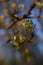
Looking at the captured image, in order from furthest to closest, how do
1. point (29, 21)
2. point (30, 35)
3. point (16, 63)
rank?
point (16, 63)
point (30, 35)
point (29, 21)

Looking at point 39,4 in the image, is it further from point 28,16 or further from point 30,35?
point 30,35

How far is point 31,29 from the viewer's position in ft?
4.32

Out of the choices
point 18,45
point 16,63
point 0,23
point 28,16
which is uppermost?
point 28,16

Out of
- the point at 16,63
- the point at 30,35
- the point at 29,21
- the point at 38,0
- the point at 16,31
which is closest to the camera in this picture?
the point at 38,0

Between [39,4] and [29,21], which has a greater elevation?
[39,4]

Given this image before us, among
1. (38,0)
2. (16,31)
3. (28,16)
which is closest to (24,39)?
(16,31)

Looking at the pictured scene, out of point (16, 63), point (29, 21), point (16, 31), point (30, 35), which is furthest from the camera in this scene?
point (16, 63)

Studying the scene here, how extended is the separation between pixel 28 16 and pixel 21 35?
0.30m

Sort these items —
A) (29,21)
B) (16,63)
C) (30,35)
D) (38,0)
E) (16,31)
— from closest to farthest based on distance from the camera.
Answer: (38,0), (29,21), (30,35), (16,31), (16,63)

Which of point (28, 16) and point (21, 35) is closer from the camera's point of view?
point (28, 16)

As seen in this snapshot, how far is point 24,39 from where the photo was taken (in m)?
1.41

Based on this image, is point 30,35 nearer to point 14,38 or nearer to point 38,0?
point 14,38

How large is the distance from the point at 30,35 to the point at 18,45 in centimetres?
9

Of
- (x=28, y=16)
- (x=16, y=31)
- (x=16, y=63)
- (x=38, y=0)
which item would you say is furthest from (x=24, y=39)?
(x=16, y=63)
